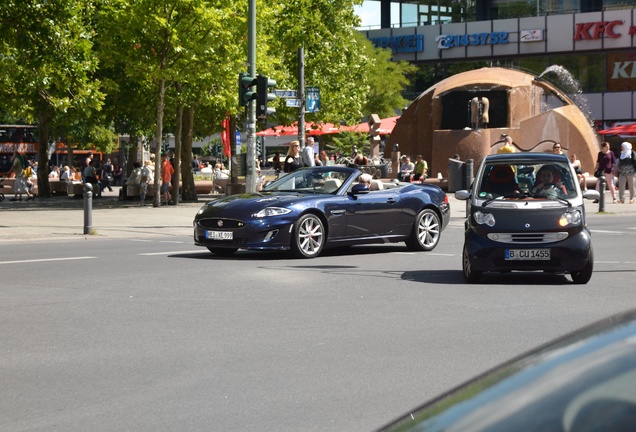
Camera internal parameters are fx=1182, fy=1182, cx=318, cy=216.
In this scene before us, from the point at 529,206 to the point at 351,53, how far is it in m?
34.5

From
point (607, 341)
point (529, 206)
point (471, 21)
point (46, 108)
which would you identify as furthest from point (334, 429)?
point (471, 21)

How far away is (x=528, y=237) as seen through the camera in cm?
1359

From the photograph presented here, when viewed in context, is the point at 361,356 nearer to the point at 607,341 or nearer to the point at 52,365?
the point at 52,365

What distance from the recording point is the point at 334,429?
20.0 ft

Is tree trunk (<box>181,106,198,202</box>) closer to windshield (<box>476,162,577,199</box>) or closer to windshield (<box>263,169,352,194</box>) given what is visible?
windshield (<box>263,169,352,194</box>)

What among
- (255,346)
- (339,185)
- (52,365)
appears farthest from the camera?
(339,185)

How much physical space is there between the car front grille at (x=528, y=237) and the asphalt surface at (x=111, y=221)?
1024cm

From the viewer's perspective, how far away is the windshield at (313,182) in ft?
57.4

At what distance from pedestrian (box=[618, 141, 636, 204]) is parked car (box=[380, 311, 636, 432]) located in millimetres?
31850

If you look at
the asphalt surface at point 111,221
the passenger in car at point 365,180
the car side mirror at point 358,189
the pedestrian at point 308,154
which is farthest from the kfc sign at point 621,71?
the car side mirror at point 358,189

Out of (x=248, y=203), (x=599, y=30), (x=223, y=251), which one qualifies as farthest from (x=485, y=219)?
(x=599, y=30)

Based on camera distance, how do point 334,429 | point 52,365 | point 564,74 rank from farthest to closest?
point 564,74 < point 52,365 < point 334,429

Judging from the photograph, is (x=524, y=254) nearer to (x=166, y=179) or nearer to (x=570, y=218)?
(x=570, y=218)

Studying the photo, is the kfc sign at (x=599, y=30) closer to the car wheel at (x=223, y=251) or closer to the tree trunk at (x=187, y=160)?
the tree trunk at (x=187, y=160)
